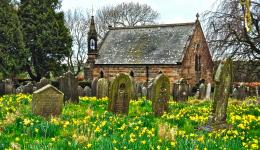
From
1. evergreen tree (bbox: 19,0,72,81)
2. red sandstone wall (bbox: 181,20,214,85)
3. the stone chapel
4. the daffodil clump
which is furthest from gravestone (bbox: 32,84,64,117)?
evergreen tree (bbox: 19,0,72,81)

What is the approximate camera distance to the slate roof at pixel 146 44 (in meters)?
38.2

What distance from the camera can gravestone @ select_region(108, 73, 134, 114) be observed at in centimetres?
1188

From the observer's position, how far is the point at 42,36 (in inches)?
1698

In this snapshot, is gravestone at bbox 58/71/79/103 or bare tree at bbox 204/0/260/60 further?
bare tree at bbox 204/0/260/60

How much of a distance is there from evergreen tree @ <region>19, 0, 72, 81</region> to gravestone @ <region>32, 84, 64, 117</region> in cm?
3307

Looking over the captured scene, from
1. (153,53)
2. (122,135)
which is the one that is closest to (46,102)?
(122,135)

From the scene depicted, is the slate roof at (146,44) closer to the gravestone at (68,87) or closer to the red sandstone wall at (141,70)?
the red sandstone wall at (141,70)

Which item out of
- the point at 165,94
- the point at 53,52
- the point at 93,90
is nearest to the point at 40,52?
the point at 53,52

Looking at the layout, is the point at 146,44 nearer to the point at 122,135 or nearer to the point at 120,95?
the point at 120,95

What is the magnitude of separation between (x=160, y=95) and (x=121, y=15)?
1900 inches

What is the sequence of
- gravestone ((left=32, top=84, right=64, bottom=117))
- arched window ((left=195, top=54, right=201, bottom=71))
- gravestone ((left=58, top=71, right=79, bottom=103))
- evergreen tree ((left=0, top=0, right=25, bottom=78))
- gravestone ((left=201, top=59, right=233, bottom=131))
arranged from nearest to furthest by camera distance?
gravestone ((left=201, top=59, right=233, bottom=131))
gravestone ((left=32, top=84, right=64, bottom=117))
gravestone ((left=58, top=71, right=79, bottom=103))
evergreen tree ((left=0, top=0, right=25, bottom=78))
arched window ((left=195, top=54, right=201, bottom=71))

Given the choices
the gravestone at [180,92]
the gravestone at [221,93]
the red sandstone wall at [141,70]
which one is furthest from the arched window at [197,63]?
the gravestone at [221,93]

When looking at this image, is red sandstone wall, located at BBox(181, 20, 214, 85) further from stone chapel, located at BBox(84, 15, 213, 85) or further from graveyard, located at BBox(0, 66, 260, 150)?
graveyard, located at BBox(0, 66, 260, 150)

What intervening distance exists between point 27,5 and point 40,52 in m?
5.12
